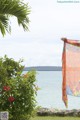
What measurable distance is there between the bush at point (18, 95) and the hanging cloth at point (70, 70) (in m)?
1.76

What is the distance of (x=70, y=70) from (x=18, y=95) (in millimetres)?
2378

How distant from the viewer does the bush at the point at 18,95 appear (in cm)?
1284

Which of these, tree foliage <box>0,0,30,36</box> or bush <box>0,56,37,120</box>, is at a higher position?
tree foliage <box>0,0,30,36</box>

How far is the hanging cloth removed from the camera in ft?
47.9

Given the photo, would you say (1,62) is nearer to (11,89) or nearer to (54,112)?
(11,89)

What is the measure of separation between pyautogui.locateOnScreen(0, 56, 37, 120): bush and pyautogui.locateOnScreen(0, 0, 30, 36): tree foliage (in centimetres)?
163

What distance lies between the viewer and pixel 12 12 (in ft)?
46.3

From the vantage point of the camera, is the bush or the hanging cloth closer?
the bush

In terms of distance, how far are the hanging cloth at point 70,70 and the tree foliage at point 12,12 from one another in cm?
124

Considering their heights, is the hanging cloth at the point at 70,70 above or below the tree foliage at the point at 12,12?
→ below

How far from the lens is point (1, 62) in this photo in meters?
13.2

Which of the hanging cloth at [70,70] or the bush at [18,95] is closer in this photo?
the bush at [18,95]

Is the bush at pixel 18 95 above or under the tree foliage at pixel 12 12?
under

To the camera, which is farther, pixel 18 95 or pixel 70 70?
pixel 70 70
